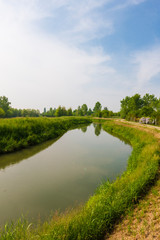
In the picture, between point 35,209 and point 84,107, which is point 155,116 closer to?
point 35,209

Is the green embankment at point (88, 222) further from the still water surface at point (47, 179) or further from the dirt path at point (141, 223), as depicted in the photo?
the still water surface at point (47, 179)

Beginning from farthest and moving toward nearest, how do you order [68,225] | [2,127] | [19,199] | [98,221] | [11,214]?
1. [2,127]
2. [19,199]
3. [11,214]
4. [98,221]
5. [68,225]

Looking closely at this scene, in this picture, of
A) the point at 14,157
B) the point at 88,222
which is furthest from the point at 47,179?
the point at 14,157

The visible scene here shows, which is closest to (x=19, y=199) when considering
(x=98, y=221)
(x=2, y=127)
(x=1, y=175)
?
(x=1, y=175)

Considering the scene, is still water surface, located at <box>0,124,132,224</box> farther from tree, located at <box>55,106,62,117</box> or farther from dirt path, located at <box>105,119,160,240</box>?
tree, located at <box>55,106,62,117</box>

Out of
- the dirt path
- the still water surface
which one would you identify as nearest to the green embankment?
the dirt path

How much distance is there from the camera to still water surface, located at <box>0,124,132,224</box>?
5316mm

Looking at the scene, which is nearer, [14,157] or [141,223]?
[141,223]

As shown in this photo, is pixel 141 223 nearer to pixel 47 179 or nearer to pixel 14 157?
pixel 47 179

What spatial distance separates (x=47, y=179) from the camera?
7492 millimetres

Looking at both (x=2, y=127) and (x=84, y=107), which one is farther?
(x=84, y=107)

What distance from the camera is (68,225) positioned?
10.9 feet

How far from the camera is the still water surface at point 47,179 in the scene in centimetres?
532

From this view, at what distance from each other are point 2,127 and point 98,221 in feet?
42.3
